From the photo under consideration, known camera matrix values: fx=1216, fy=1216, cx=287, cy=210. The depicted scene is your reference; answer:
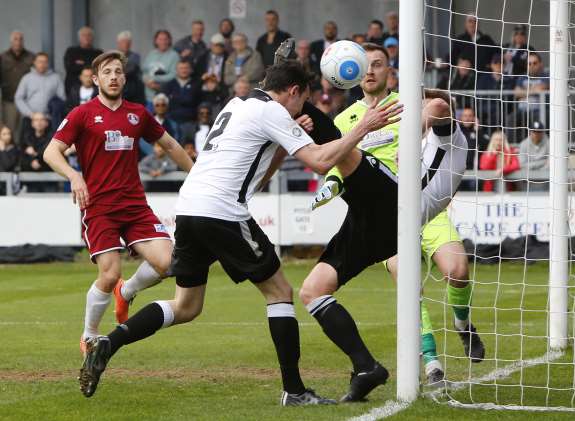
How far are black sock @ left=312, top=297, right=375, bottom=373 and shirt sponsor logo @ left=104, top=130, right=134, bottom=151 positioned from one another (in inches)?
109

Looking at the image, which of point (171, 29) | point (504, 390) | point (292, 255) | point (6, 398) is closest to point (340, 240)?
point (504, 390)

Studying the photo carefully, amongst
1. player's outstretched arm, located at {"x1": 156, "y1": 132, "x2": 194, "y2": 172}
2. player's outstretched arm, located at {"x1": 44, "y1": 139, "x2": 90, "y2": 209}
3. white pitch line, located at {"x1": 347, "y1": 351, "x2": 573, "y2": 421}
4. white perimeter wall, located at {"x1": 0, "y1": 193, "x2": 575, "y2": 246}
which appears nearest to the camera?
white pitch line, located at {"x1": 347, "y1": 351, "x2": 573, "y2": 421}

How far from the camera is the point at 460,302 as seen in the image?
29.6ft

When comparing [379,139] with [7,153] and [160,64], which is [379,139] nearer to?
[7,153]

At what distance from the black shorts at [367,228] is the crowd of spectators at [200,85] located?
11370 millimetres

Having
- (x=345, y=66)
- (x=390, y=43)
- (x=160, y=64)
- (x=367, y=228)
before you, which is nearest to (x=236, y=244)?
(x=367, y=228)

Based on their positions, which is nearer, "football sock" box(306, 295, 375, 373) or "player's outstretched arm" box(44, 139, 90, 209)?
"football sock" box(306, 295, 375, 373)

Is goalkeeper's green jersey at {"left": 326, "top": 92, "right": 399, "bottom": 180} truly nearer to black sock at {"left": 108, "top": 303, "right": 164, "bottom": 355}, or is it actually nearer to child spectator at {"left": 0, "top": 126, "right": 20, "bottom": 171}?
black sock at {"left": 108, "top": 303, "right": 164, "bottom": 355}

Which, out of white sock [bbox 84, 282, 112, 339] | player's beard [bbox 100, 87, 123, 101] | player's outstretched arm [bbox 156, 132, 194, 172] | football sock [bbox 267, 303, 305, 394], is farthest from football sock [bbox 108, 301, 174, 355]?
player's beard [bbox 100, 87, 123, 101]

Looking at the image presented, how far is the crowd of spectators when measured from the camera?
19.6m

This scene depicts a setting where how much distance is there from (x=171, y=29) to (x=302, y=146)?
1888 cm

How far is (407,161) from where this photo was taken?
7.31m

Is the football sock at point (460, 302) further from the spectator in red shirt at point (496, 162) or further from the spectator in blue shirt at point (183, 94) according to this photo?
the spectator in blue shirt at point (183, 94)

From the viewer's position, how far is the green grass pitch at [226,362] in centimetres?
719
